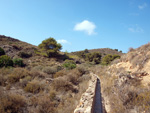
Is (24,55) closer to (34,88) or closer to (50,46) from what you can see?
(50,46)

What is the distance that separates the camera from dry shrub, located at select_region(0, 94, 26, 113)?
3.63 m

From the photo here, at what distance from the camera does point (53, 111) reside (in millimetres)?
4059

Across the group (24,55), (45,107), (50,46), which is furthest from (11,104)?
(50,46)

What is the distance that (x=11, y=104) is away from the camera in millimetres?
3883

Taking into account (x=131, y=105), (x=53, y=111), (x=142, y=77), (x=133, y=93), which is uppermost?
(x=142, y=77)

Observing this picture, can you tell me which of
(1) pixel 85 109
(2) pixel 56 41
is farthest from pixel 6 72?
(2) pixel 56 41

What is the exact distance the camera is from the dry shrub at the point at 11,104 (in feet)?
11.9

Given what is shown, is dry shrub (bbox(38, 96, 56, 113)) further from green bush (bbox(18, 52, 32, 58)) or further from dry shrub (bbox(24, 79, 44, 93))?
green bush (bbox(18, 52, 32, 58))

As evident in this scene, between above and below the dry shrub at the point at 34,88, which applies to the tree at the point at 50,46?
above

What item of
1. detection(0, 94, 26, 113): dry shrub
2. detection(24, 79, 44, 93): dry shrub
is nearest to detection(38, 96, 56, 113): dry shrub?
detection(0, 94, 26, 113): dry shrub

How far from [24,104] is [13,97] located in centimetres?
56

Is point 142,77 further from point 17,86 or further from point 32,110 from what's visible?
point 17,86

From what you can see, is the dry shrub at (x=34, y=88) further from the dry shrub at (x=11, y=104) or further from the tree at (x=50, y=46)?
the tree at (x=50, y=46)

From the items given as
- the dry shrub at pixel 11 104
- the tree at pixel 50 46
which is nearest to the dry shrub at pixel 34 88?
the dry shrub at pixel 11 104
